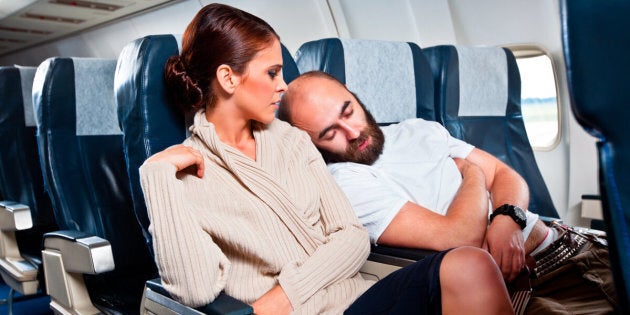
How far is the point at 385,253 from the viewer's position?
1.88 m

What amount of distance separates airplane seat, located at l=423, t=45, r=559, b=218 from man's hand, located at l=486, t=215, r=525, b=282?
0.92 m

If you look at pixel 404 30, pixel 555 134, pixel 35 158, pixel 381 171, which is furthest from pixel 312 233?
pixel 404 30

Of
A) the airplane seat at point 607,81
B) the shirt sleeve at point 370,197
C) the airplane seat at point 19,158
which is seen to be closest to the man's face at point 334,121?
the shirt sleeve at point 370,197

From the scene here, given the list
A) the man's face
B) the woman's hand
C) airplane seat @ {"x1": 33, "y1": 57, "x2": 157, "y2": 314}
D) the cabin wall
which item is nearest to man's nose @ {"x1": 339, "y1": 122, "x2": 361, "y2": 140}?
the man's face

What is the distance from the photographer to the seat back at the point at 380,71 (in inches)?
95.4

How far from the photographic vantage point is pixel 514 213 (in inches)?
79.3

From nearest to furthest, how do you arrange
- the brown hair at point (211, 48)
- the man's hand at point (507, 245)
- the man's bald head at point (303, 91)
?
the brown hair at point (211, 48)
the man's hand at point (507, 245)
the man's bald head at point (303, 91)

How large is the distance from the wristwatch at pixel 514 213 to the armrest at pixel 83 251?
52.4 inches

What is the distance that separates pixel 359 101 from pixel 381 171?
33 centimetres

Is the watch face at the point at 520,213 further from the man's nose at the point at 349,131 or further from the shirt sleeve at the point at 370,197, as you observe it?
the man's nose at the point at 349,131

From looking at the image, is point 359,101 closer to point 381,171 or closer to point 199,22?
point 381,171

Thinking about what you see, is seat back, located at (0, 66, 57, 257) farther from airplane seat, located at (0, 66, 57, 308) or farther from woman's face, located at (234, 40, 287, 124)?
woman's face, located at (234, 40, 287, 124)

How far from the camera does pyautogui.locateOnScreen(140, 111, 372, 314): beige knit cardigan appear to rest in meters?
1.41

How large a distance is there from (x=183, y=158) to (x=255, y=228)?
10.8 inches
